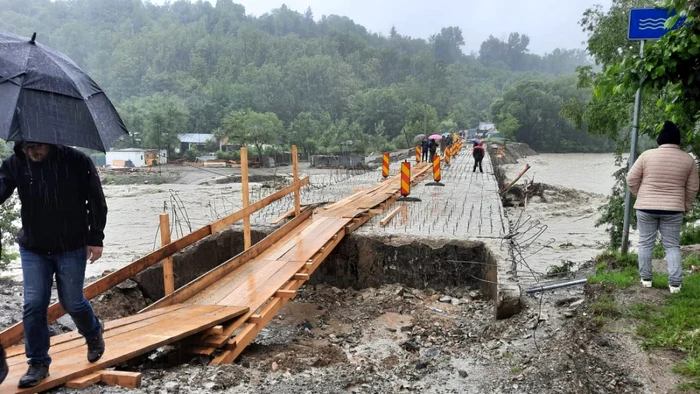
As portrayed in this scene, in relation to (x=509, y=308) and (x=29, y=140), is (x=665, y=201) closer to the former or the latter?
(x=509, y=308)

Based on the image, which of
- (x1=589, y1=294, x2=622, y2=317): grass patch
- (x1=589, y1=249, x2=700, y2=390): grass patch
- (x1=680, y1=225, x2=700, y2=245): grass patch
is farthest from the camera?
(x1=680, y1=225, x2=700, y2=245): grass patch

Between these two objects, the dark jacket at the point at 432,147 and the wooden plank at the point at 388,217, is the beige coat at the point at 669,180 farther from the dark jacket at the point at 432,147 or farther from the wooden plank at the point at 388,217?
the dark jacket at the point at 432,147

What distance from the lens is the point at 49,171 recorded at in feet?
10.2

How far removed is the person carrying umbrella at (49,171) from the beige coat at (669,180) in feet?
15.0

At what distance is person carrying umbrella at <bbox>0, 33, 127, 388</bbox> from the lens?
9.45ft

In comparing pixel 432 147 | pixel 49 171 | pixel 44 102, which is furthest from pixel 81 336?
pixel 432 147

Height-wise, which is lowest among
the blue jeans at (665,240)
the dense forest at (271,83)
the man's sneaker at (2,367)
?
the man's sneaker at (2,367)

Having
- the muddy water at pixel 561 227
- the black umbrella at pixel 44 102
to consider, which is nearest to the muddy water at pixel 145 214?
the black umbrella at pixel 44 102

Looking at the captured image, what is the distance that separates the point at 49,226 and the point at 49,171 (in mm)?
331

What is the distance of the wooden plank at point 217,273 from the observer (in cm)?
512

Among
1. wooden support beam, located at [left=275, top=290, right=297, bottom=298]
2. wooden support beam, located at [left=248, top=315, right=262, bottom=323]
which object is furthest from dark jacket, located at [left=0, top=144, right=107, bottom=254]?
wooden support beam, located at [left=275, top=290, right=297, bottom=298]

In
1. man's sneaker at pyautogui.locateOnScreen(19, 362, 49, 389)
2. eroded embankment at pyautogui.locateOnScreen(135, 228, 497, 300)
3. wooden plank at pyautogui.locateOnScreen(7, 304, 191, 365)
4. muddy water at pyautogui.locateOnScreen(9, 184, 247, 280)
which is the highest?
man's sneaker at pyautogui.locateOnScreen(19, 362, 49, 389)

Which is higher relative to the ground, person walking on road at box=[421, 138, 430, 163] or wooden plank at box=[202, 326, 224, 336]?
person walking on road at box=[421, 138, 430, 163]

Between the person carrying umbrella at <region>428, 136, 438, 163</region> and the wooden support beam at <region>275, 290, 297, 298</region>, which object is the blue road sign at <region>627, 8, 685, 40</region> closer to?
the wooden support beam at <region>275, 290, 297, 298</region>
